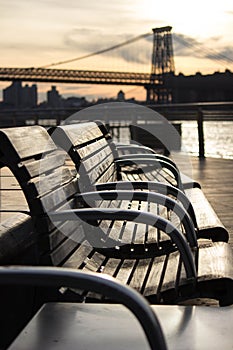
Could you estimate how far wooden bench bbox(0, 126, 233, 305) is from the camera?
2010 millimetres

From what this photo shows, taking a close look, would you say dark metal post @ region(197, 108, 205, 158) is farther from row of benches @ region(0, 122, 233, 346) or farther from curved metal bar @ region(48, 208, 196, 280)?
curved metal bar @ region(48, 208, 196, 280)

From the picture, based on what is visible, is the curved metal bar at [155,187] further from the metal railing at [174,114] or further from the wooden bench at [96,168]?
the metal railing at [174,114]

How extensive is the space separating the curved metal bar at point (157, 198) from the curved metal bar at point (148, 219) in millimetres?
312

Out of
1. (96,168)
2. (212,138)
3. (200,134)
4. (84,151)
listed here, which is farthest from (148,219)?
(212,138)

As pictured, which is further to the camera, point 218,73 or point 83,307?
point 218,73

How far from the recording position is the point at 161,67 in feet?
147

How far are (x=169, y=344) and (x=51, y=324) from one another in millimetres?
323

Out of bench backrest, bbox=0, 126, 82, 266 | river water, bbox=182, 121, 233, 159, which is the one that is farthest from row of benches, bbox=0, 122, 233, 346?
river water, bbox=182, 121, 233, 159

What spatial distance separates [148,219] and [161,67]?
43517 mm

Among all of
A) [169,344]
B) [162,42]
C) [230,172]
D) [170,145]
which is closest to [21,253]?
[169,344]

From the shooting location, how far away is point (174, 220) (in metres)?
3.08

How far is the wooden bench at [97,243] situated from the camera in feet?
6.59

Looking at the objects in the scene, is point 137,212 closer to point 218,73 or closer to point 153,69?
point 218,73

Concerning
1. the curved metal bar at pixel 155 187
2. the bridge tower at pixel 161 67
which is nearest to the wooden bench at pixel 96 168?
the curved metal bar at pixel 155 187
